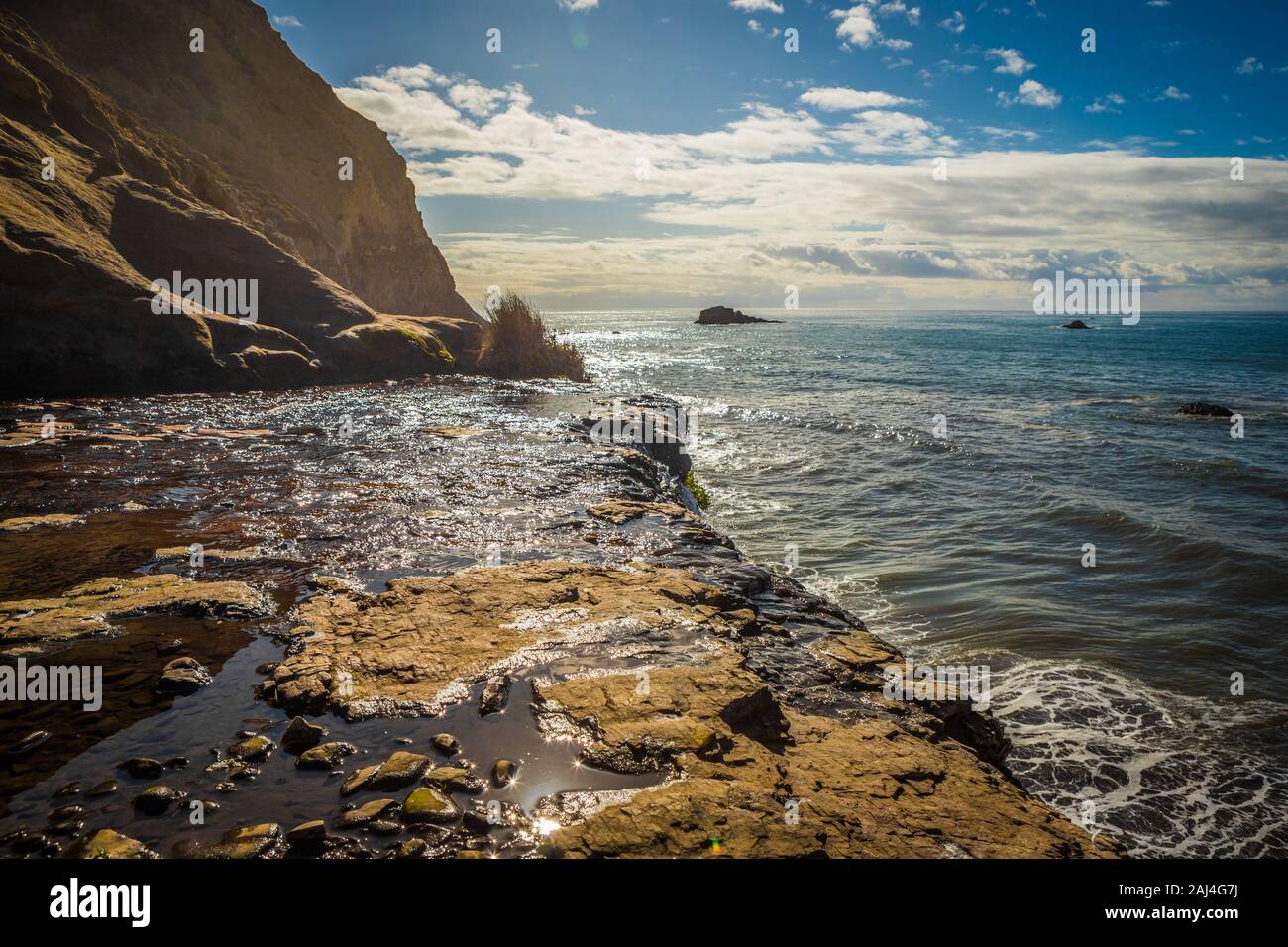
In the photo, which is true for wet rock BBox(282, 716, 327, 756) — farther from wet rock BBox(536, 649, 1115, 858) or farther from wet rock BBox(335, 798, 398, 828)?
wet rock BBox(536, 649, 1115, 858)

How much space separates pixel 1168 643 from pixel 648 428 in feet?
32.9

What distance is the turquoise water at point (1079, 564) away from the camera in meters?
6.07

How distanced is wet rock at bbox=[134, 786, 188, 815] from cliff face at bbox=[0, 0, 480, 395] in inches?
783

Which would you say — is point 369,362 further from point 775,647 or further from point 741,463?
point 775,647

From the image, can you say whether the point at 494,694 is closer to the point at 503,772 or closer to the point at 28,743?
the point at 503,772

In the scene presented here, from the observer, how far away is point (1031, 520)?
13609mm

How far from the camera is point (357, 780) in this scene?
3.43m

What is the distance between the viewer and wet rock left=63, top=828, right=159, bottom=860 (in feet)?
9.34

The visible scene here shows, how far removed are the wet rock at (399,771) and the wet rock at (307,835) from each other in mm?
381

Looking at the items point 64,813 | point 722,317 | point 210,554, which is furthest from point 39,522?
point 722,317

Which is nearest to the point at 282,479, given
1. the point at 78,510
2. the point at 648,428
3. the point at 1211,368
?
the point at 78,510

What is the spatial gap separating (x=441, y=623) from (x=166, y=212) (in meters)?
28.0

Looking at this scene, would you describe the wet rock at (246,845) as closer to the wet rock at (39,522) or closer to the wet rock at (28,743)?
the wet rock at (28,743)

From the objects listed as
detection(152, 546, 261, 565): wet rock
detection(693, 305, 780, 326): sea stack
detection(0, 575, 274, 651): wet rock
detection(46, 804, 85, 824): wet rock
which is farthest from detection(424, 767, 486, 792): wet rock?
detection(693, 305, 780, 326): sea stack
